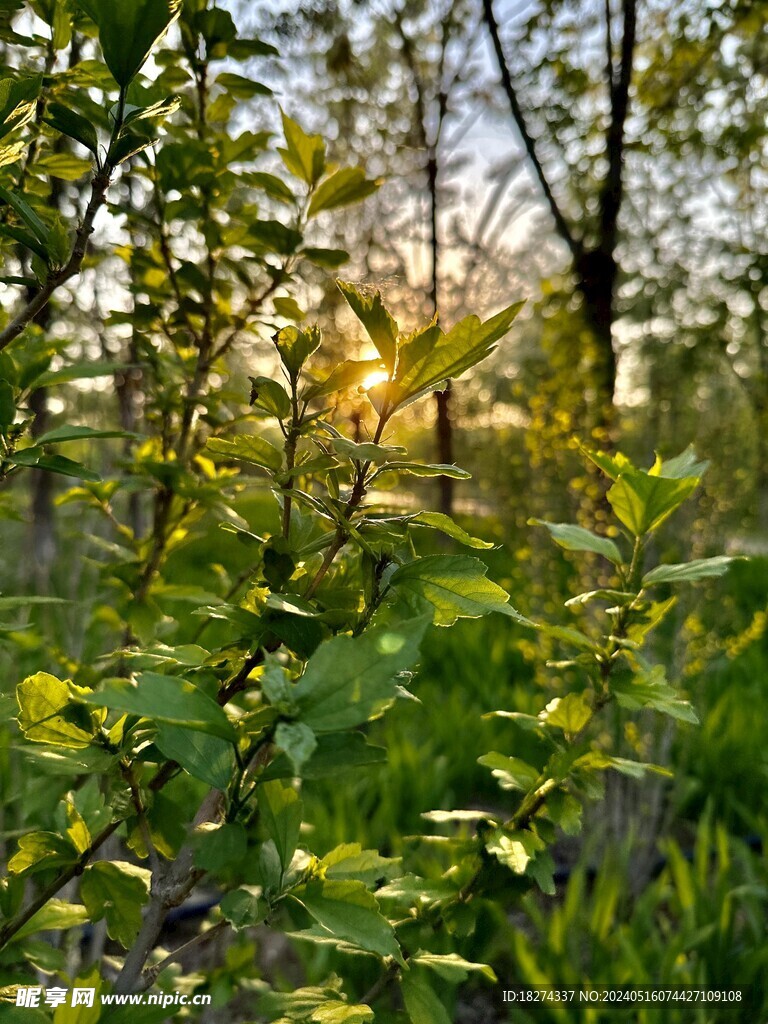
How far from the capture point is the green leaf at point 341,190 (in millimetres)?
870

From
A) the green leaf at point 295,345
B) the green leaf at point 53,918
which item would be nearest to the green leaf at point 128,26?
the green leaf at point 295,345

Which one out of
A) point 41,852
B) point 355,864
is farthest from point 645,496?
point 41,852

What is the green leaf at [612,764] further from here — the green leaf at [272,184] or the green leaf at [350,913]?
the green leaf at [272,184]

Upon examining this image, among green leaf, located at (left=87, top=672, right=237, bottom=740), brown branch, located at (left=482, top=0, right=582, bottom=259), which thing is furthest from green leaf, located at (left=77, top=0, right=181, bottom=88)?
brown branch, located at (left=482, top=0, right=582, bottom=259)

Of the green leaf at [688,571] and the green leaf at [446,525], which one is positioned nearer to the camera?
the green leaf at [446,525]

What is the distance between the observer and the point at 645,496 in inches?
25.9

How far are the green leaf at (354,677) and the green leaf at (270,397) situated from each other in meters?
0.23

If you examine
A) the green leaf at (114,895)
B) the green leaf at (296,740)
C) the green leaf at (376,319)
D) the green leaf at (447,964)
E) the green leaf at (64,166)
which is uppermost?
the green leaf at (64,166)

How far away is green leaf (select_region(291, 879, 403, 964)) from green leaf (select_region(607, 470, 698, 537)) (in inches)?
15.0

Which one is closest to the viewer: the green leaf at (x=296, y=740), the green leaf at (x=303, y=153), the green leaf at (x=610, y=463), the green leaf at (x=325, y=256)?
the green leaf at (x=296, y=740)

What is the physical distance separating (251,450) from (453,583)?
0.64 feet

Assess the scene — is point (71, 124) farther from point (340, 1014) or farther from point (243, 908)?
point (340, 1014)

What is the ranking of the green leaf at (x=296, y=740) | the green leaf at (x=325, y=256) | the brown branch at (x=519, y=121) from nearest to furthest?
the green leaf at (x=296, y=740) < the green leaf at (x=325, y=256) < the brown branch at (x=519, y=121)

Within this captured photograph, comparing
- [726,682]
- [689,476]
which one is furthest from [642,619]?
[726,682]
